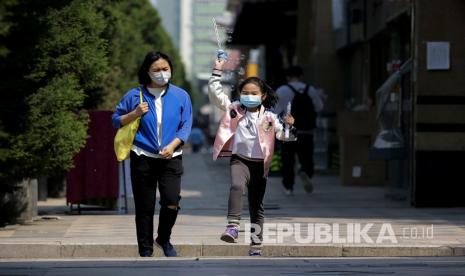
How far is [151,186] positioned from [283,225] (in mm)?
3163

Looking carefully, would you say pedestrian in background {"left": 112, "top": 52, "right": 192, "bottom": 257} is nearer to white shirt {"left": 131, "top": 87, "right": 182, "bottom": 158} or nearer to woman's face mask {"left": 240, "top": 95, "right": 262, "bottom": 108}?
white shirt {"left": 131, "top": 87, "right": 182, "bottom": 158}

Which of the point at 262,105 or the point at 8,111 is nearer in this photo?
the point at 262,105

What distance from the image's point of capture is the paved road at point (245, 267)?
9.89 meters

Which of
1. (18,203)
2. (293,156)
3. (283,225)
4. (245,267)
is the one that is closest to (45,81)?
(18,203)

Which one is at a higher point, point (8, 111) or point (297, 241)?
point (8, 111)

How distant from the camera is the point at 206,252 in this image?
1182 centimetres

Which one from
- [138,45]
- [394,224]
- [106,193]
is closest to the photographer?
[394,224]

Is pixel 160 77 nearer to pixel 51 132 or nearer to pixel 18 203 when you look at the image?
pixel 51 132

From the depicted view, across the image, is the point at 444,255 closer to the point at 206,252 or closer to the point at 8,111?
the point at 206,252

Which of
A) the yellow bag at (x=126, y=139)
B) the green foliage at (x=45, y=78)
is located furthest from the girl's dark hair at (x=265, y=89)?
the green foliage at (x=45, y=78)

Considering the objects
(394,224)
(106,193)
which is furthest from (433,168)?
(106,193)

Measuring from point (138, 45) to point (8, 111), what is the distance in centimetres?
2784

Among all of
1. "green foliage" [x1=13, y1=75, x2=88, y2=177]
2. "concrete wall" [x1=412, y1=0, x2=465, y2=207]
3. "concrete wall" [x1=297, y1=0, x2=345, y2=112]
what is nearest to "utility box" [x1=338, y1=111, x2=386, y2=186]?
"concrete wall" [x1=412, y1=0, x2=465, y2=207]

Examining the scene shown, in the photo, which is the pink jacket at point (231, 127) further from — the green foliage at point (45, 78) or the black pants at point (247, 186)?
the green foliage at point (45, 78)
